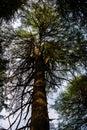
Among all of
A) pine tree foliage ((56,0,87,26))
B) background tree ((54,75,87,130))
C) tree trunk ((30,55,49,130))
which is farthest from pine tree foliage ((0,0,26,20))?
background tree ((54,75,87,130))

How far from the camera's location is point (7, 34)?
8.47 metres

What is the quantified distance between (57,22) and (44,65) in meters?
2.10

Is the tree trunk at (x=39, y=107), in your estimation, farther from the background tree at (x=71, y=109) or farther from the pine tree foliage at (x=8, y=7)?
the background tree at (x=71, y=109)

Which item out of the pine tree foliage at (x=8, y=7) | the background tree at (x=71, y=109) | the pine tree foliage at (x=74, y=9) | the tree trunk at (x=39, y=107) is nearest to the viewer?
the tree trunk at (x=39, y=107)

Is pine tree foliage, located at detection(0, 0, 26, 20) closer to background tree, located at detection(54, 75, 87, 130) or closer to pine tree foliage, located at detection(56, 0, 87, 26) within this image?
pine tree foliage, located at detection(56, 0, 87, 26)

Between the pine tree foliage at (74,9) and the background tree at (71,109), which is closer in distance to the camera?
the pine tree foliage at (74,9)

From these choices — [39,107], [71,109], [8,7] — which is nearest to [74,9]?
[8,7]

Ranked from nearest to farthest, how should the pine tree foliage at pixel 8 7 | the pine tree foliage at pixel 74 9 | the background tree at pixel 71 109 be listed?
the pine tree foliage at pixel 74 9, the pine tree foliage at pixel 8 7, the background tree at pixel 71 109

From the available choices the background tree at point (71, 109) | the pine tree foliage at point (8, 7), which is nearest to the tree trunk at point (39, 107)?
the pine tree foliage at point (8, 7)

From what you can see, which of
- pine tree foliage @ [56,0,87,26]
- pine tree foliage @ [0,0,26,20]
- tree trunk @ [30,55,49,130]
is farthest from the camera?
pine tree foliage @ [0,0,26,20]

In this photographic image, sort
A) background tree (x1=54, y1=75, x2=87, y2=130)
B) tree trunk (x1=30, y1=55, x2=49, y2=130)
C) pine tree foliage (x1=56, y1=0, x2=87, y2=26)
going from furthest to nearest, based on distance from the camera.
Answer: background tree (x1=54, y1=75, x2=87, y2=130)
pine tree foliage (x1=56, y1=0, x2=87, y2=26)
tree trunk (x1=30, y1=55, x2=49, y2=130)

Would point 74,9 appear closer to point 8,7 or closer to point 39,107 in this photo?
point 8,7

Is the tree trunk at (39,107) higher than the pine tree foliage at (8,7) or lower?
lower

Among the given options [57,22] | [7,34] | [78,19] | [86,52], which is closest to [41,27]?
[57,22]
